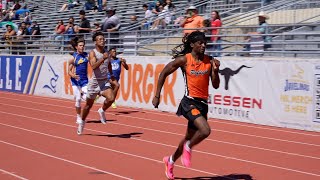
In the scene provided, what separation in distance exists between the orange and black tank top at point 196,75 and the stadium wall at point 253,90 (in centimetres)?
667

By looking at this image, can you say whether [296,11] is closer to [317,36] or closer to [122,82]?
[317,36]

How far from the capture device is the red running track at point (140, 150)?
8469 millimetres

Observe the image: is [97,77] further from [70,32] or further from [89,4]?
[89,4]

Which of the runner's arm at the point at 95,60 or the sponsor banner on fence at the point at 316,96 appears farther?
the sponsor banner on fence at the point at 316,96

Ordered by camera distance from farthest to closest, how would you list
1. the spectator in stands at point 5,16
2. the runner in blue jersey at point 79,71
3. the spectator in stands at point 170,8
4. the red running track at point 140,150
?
the spectator in stands at point 5,16 < the spectator in stands at point 170,8 < the runner in blue jersey at point 79,71 < the red running track at point 140,150

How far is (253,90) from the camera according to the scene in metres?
15.3

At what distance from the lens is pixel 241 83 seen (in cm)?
1571

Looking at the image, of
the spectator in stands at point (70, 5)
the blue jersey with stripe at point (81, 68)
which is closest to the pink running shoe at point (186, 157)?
the blue jersey with stripe at point (81, 68)

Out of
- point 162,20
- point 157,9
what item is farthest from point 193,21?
point 157,9

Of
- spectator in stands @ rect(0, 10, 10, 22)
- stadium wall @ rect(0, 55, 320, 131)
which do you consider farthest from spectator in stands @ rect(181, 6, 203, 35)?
spectator in stands @ rect(0, 10, 10, 22)

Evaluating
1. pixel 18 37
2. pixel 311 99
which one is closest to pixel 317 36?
pixel 311 99

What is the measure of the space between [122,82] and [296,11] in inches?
247

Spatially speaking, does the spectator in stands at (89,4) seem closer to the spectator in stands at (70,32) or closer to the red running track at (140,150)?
the spectator in stands at (70,32)

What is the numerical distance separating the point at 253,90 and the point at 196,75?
794 cm
